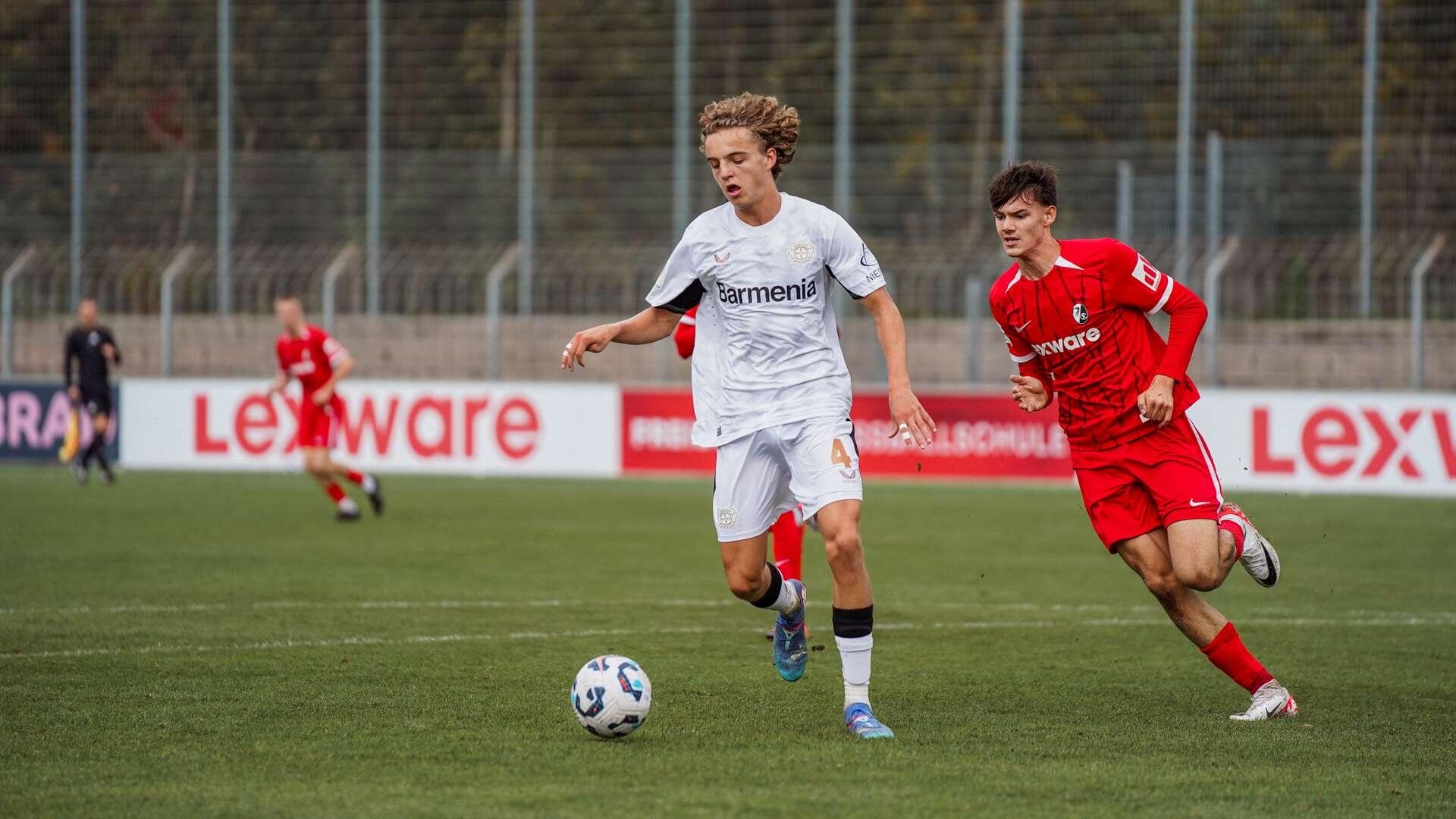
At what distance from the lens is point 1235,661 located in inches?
272

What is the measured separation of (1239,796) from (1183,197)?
62.8 feet

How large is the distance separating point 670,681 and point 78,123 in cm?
2328

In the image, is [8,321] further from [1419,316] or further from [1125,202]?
[1419,316]

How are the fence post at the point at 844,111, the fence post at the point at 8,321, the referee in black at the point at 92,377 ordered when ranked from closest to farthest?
the referee in black at the point at 92,377
the fence post at the point at 8,321
the fence post at the point at 844,111

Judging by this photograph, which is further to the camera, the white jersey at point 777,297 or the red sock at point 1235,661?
the red sock at point 1235,661

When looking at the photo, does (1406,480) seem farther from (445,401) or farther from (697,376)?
(697,376)

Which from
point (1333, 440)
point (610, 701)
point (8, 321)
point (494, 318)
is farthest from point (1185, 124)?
point (610, 701)

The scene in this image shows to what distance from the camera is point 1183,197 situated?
23.7 meters

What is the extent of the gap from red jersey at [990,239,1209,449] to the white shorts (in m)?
0.79

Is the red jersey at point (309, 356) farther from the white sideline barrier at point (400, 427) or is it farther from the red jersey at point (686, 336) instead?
the red jersey at point (686, 336)

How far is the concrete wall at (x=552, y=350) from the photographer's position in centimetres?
2098

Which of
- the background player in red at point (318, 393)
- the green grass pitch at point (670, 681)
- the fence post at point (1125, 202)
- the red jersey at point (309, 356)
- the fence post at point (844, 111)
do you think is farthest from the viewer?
the fence post at point (844, 111)

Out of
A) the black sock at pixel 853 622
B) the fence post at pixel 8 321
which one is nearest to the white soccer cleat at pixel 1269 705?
the black sock at pixel 853 622

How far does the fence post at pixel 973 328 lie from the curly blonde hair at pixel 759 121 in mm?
15075
